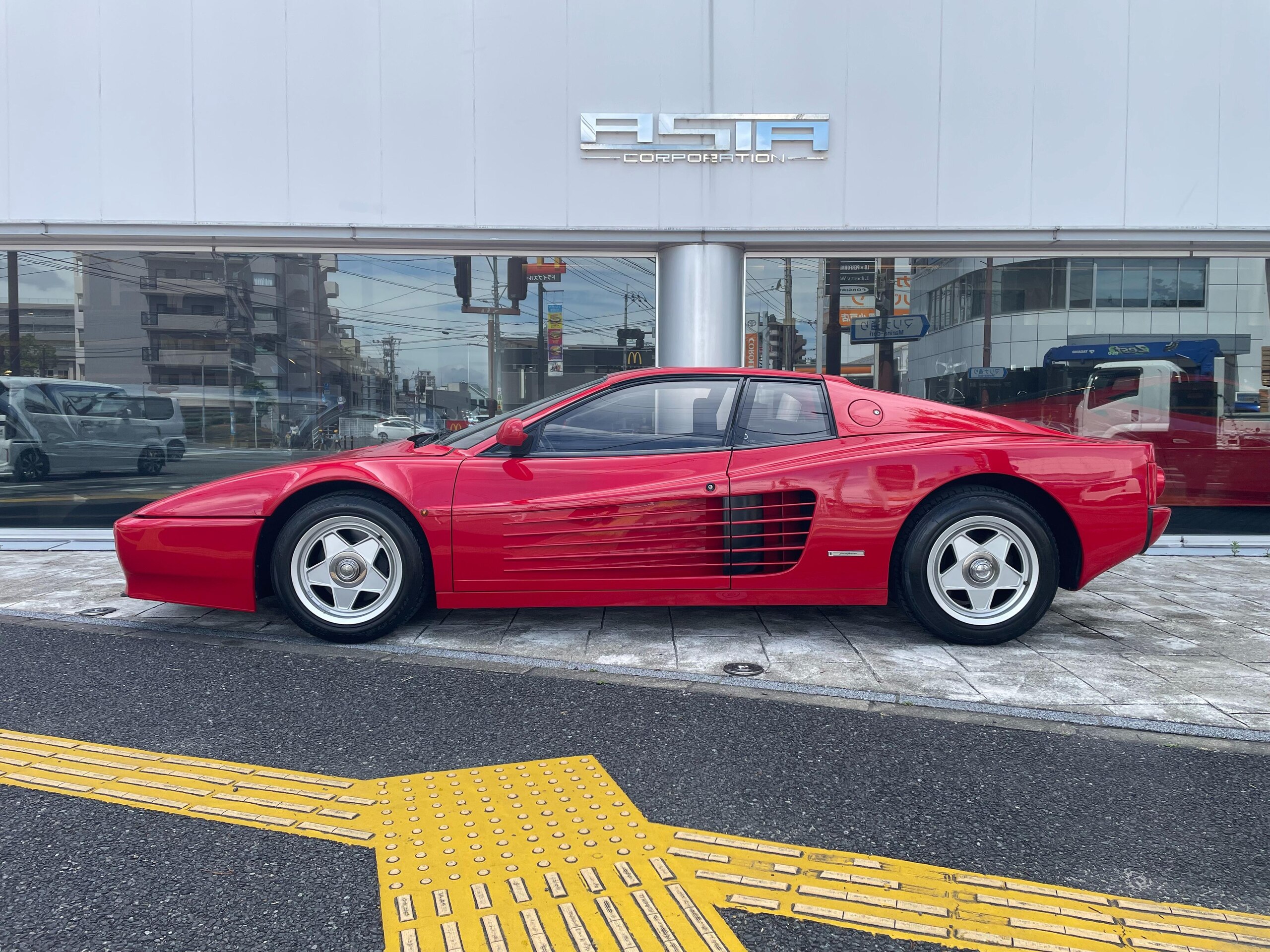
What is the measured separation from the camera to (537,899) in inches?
72.0

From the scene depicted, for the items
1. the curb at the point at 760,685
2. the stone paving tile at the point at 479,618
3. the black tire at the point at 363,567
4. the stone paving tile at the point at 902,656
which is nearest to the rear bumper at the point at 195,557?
the black tire at the point at 363,567

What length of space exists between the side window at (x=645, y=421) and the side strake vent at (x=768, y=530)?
34 cm

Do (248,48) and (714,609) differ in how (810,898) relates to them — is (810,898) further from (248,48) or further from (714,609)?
(248,48)

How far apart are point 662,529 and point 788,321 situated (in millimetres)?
3810

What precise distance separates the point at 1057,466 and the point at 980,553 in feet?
1.72

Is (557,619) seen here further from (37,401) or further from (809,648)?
(37,401)

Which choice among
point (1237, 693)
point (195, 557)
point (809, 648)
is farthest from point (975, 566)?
point (195, 557)

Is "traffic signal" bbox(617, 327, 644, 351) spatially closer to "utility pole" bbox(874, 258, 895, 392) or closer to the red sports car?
"utility pole" bbox(874, 258, 895, 392)

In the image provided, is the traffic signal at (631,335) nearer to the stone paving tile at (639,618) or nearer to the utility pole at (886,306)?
the utility pole at (886,306)

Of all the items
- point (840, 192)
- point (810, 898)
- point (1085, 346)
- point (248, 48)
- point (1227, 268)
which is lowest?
point (810, 898)

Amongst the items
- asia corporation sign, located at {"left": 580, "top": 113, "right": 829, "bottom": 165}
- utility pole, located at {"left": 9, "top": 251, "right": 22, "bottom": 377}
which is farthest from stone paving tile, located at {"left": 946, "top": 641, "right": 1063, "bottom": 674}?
utility pole, located at {"left": 9, "top": 251, "right": 22, "bottom": 377}

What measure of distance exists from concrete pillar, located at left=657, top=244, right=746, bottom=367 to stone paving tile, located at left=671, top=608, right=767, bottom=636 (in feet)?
8.63

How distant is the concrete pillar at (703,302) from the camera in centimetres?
669

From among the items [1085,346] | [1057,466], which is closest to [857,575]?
[1057,466]
